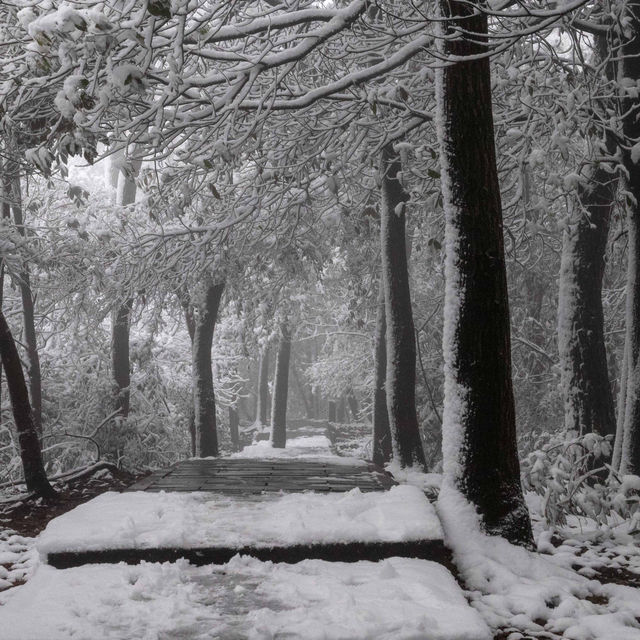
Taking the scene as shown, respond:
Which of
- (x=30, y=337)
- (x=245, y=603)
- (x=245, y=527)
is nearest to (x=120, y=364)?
(x=30, y=337)

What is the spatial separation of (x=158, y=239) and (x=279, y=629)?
7.80m

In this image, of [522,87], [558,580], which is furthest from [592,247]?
[558,580]

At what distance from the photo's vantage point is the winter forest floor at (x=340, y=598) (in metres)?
3.21

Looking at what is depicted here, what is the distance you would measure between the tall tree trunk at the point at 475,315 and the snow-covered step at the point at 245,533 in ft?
1.64

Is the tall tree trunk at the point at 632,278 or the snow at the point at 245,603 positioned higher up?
the tall tree trunk at the point at 632,278

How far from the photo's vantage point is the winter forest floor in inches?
127

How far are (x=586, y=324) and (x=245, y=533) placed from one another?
483cm

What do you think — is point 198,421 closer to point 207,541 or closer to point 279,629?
point 207,541

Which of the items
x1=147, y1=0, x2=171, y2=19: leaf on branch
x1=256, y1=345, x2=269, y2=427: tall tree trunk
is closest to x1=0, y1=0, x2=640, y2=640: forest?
x1=147, y1=0, x2=171, y2=19: leaf on branch

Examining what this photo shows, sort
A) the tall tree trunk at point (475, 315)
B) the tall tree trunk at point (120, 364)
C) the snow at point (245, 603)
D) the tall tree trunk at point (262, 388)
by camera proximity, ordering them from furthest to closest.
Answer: the tall tree trunk at point (262, 388) < the tall tree trunk at point (120, 364) < the tall tree trunk at point (475, 315) < the snow at point (245, 603)

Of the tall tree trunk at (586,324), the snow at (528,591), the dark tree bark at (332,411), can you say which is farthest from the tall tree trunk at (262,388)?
the snow at (528,591)

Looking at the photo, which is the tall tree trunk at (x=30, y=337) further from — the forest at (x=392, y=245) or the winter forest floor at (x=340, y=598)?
the winter forest floor at (x=340, y=598)

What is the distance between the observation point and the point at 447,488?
Answer: 5.00m

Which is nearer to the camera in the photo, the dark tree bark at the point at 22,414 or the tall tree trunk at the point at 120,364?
the dark tree bark at the point at 22,414
